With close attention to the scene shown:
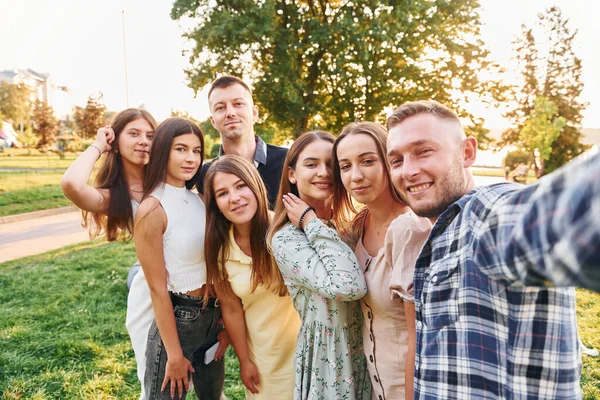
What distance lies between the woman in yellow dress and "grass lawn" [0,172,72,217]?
12.6 m

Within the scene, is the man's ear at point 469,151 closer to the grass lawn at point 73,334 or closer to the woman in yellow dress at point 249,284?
the woman in yellow dress at point 249,284

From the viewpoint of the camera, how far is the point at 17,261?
325 inches

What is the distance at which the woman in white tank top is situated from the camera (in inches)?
99.3

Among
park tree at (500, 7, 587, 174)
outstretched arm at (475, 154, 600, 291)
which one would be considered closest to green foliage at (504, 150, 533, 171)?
park tree at (500, 7, 587, 174)

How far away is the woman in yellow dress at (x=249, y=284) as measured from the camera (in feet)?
8.46

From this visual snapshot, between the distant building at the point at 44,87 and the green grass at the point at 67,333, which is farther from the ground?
the distant building at the point at 44,87

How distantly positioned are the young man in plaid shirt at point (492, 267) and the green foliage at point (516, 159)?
118ft

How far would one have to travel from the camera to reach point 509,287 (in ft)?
3.77

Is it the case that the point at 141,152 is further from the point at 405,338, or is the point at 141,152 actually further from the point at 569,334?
the point at 569,334

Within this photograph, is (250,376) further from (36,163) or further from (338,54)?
(36,163)

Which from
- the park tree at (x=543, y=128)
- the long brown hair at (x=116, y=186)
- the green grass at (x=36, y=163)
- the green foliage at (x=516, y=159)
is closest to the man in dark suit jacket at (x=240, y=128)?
the long brown hair at (x=116, y=186)

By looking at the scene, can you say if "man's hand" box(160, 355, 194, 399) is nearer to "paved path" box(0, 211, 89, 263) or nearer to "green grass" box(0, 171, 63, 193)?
"paved path" box(0, 211, 89, 263)

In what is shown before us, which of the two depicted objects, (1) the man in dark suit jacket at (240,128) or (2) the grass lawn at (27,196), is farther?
(2) the grass lawn at (27,196)

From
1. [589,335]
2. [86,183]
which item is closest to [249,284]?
[86,183]
